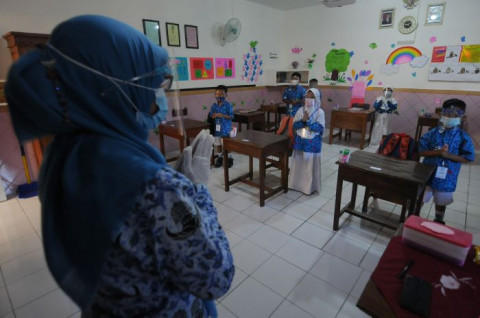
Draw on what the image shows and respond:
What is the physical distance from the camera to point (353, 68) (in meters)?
6.39

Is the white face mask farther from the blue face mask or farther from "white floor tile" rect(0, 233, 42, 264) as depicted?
"white floor tile" rect(0, 233, 42, 264)

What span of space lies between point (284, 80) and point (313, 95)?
4.60 metres

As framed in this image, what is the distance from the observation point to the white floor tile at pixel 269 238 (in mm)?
2512

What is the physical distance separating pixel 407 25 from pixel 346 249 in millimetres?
5443

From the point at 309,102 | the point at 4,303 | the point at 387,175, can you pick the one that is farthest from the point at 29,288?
the point at 309,102

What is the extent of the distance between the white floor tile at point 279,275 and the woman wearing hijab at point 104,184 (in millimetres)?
1505

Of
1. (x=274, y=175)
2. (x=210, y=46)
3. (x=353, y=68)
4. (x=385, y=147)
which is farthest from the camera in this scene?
(x=353, y=68)

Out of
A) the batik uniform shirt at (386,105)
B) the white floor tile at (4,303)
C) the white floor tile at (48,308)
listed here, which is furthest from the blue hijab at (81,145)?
the batik uniform shirt at (386,105)

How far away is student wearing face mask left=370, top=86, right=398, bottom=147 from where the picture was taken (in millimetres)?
5383

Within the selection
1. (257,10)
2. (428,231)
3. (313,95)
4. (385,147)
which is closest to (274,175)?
(313,95)

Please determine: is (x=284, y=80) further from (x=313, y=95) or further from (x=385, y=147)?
(x=385, y=147)

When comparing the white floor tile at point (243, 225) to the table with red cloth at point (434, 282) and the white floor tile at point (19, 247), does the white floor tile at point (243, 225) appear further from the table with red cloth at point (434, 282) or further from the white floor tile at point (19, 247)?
the white floor tile at point (19, 247)

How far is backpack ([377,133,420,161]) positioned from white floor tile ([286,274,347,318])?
158 cm

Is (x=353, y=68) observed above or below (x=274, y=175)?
above
